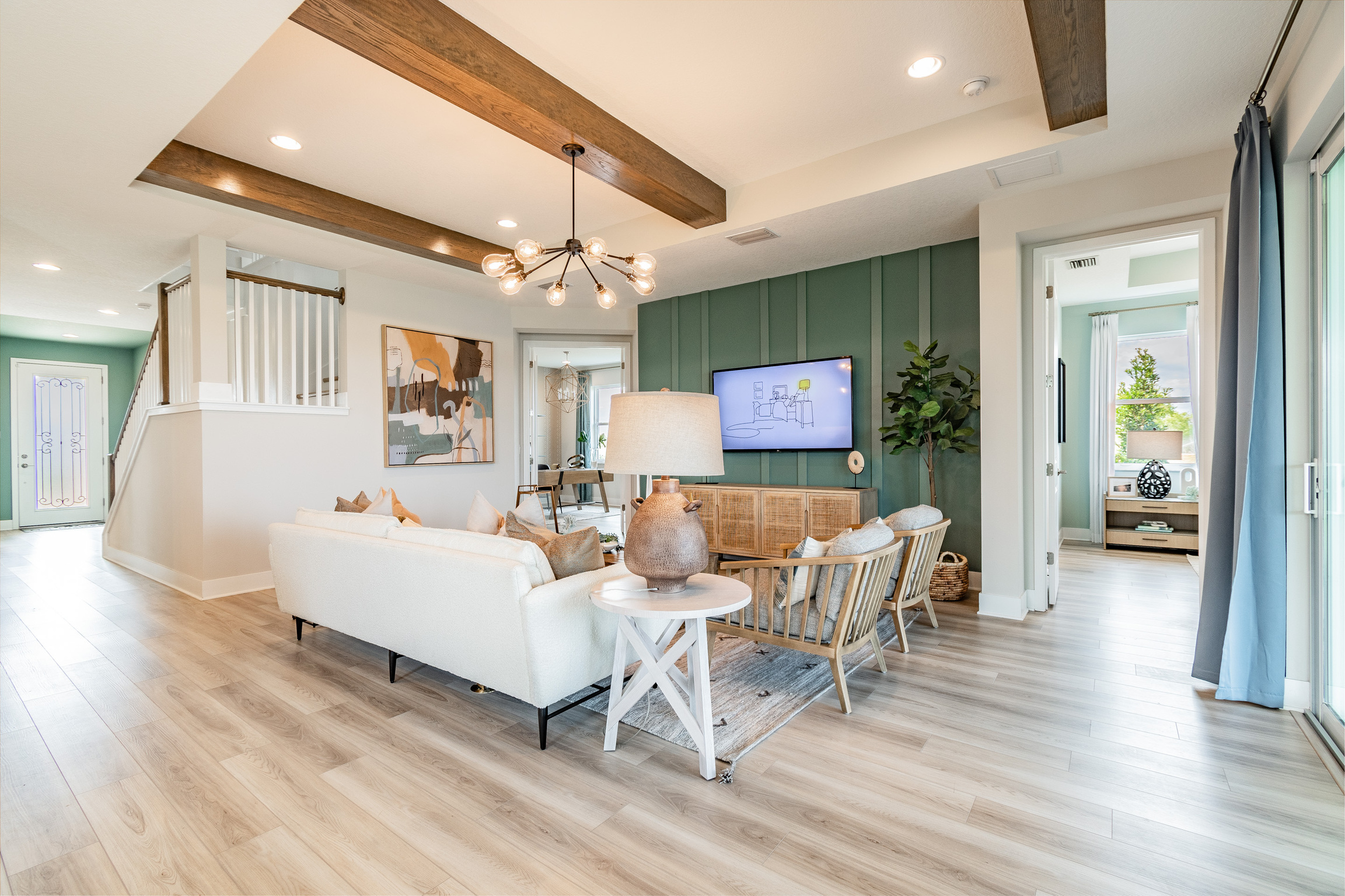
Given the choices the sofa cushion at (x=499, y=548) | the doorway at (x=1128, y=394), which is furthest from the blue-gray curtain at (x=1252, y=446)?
the doorway at (x=1128, y=394)

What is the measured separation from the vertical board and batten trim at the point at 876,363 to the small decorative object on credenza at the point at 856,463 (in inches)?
4.0

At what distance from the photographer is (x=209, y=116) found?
329cm

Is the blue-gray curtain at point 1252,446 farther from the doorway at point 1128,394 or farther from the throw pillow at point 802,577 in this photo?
the doorway at point 1128,394

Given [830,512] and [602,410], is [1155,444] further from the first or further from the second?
[602,410]

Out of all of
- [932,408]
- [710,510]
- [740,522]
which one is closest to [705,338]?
[710,510]

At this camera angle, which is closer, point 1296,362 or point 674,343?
point 1296,362

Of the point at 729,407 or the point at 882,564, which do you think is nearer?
the point at 882,564

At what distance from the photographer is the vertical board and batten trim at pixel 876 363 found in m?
5.02

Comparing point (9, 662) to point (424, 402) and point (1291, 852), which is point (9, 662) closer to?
point (424, 402)

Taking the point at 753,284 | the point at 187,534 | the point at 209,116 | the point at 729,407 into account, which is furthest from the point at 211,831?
the point at 753,284

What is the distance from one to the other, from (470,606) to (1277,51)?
364 cm

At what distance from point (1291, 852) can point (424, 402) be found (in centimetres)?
597

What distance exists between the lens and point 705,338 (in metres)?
6.10

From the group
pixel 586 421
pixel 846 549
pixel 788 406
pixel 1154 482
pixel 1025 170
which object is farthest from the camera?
pixel 586 421
